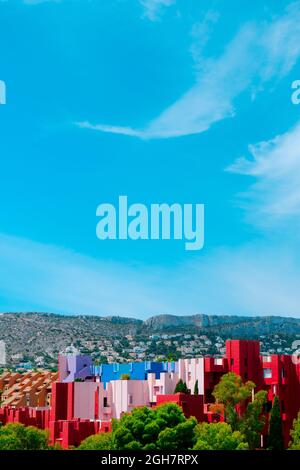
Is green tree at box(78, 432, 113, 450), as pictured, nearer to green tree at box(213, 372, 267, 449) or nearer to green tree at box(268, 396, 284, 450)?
green tree at box(213, 372, 267, 449)

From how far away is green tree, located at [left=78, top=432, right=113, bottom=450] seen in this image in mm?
22809

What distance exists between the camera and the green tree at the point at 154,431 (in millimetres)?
22656

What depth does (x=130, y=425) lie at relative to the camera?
2291cm

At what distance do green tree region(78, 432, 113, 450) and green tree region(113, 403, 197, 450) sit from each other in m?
0.37

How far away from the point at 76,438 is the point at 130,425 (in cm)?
290

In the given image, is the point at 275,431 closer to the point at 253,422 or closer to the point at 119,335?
the point at 253,422

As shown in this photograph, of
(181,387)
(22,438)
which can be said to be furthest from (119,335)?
(22,438)

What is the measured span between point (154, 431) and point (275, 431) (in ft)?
20.8

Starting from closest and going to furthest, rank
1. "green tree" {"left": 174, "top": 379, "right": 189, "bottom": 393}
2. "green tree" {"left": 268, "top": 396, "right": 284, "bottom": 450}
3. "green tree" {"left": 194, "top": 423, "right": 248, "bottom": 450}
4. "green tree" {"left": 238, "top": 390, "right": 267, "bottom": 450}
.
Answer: "green tree" {"left": 194, "top": 423, "right": 248, "bottom": 450}, "green tree" {"left": 268, "top": 396, "right": 284, "bottom": 450}, "green tree" {"left": 238, "top": 390, "right": 267, "bottom": 450}, "green tree" {"left": 174, "top": 379, "right": 189, "bottom": 393}

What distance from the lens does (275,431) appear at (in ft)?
90.0

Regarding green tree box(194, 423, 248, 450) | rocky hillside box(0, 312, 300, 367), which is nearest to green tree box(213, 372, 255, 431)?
green tree box(194, 423, 248, 450)

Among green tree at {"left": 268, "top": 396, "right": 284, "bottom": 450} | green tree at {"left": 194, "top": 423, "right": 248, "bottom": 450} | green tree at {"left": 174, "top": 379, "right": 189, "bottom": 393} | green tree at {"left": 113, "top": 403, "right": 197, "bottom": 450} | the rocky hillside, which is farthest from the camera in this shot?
the rocky hillside

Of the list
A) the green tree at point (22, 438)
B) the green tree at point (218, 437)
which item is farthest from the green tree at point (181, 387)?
the green tree at point (22, 438)
